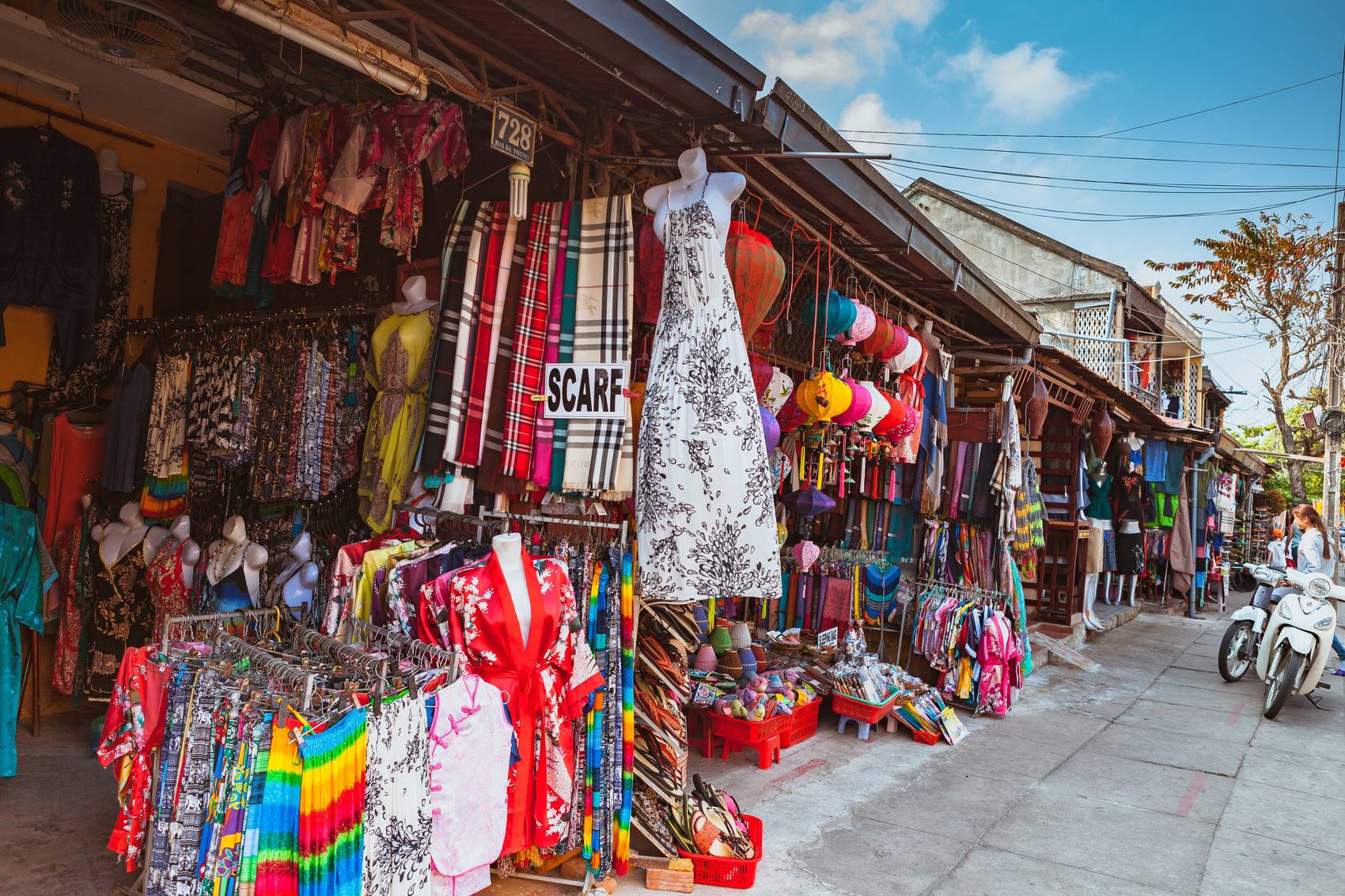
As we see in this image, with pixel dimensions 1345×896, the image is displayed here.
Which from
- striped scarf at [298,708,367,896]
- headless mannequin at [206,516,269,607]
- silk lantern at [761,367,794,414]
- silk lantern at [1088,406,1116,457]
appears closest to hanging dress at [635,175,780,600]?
striped scarf at [298,708,367,896]

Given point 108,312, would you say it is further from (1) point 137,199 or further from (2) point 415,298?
(2) point 415,298

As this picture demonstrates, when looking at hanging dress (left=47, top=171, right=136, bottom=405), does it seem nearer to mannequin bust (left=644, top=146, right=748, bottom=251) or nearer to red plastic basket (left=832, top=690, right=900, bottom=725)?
mannequin bust (left=644, top=146, right=748, bottom=251)

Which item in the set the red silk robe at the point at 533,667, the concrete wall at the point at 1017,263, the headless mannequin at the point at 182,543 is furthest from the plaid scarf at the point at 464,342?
the concrete wall at the point at 1017,263

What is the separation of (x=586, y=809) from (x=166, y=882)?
154cm

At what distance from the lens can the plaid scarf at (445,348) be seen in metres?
3.56

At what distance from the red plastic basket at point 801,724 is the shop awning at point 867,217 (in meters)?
3.21

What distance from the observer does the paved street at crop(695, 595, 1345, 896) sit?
4.15m

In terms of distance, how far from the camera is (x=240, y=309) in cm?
536

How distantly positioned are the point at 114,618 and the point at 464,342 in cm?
348

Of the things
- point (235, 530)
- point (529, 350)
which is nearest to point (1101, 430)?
point (529, 350)

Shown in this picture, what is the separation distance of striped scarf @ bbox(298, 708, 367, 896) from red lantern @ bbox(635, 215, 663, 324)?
2091 millimetres

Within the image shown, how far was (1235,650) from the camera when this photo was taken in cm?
930

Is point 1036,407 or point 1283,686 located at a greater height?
point 1036,407

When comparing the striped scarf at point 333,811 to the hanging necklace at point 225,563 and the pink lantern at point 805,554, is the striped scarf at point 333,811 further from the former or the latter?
the pink lantern at point 805,554
